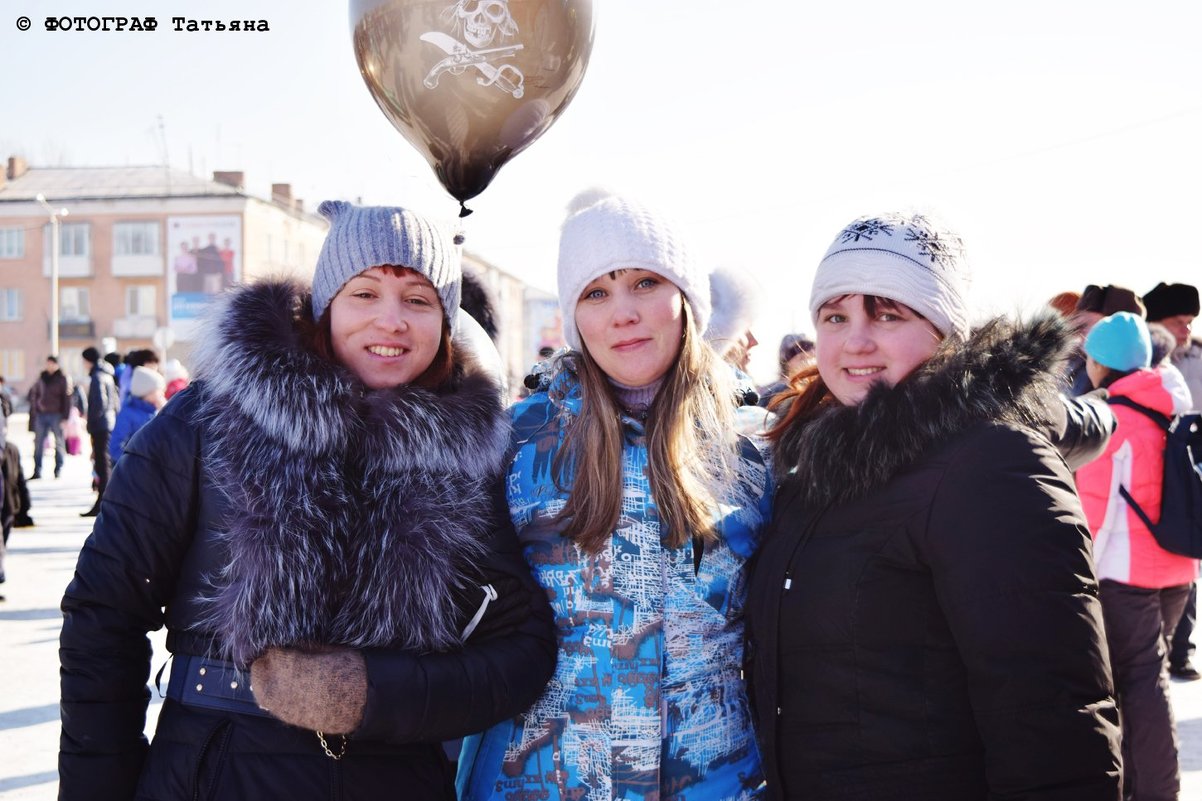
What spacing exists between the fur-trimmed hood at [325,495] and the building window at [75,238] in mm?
50281

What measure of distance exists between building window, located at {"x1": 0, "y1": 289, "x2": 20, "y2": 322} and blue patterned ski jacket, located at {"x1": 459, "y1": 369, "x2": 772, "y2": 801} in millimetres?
51468

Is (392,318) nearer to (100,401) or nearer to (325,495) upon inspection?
(325,495)

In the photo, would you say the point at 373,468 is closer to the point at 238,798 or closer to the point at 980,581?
the point at 238,798

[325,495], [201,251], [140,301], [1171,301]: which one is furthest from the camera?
[140,301]

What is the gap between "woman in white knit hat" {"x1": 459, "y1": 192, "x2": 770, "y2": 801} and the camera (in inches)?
80.4

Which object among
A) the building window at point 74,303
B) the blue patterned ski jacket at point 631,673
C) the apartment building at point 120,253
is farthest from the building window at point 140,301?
the blue patterned ski jacket at point 631,673

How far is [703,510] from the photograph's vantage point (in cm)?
214

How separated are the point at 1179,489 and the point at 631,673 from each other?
10.5ft

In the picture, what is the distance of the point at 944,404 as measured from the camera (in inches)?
72.9

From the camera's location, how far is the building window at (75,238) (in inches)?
1820

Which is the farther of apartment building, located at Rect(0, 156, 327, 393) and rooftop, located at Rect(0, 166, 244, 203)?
rooftop, located at Rect(0, 166, 244, 203)

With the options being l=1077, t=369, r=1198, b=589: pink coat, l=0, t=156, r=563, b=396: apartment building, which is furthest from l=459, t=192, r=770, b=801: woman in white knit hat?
l=0, t=156, r=563, b=396: apartment building

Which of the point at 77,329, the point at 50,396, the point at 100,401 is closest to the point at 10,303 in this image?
the point at 77,329

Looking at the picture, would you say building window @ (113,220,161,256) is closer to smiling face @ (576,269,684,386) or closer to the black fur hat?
the black fur hat
